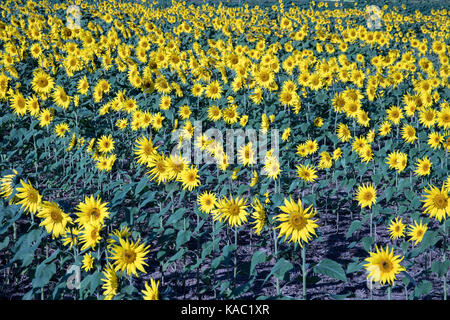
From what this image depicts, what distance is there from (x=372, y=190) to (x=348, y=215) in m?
1.38

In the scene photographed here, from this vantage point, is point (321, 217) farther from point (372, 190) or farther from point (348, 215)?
point (372, 190)

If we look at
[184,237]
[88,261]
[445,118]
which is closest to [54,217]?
[88,261]

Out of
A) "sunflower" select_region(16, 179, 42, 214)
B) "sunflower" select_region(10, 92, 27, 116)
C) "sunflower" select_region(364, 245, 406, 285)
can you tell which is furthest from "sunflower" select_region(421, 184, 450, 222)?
"sunflower" select_region(10, 92, 27, 116)

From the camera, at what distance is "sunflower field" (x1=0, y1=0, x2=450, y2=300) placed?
10.8ft

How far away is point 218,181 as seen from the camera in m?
5.40

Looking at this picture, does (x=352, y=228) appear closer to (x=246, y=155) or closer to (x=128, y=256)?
(x=246, y=155)

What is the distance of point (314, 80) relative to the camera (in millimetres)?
7938

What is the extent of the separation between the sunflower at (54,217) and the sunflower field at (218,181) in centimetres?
1

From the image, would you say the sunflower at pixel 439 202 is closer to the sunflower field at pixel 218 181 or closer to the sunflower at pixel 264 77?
the sunflower field at pixel 218 181

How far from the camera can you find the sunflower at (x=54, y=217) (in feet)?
10.5

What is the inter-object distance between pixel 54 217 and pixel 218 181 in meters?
2.59

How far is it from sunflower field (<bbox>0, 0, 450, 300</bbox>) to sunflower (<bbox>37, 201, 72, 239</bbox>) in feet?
0.04

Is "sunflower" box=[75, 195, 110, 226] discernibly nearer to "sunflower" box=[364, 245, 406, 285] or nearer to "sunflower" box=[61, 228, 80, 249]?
"sunflower" box=[61, 228, 80, 249]
